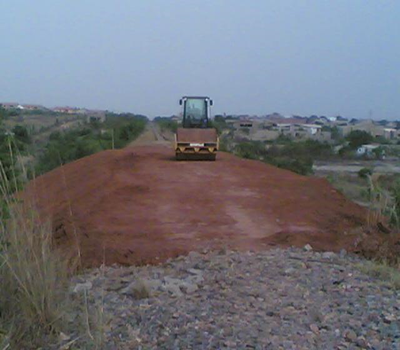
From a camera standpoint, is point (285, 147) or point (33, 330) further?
point (285, 147)

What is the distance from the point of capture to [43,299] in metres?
5.04

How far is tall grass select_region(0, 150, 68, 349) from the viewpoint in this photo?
4968 mm

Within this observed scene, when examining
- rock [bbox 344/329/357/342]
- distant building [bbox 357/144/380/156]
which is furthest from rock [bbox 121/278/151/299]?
distant building [bbox 357/144/380/156]

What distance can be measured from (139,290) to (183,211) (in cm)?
731

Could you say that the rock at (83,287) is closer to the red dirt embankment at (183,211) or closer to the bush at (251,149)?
the red dirt embankment at (183,211)

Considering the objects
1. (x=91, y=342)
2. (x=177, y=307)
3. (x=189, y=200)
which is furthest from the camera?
(x=189, y=200)

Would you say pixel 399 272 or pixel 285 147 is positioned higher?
pixel 399 272

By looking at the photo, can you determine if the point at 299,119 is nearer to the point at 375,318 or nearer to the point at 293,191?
the point at 293,191

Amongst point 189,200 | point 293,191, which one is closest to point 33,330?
point 189,200

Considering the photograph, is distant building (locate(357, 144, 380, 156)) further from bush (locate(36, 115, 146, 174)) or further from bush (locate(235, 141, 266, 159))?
bush (locate(36, 115, 146, 174))

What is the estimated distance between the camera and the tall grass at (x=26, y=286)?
497 cm

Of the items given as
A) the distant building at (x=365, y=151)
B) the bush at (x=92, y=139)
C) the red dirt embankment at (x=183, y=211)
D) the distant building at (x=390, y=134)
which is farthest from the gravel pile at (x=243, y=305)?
the distant building at (x=390, y=134)

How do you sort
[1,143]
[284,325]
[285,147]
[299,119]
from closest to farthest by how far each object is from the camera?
[284,325], [1,143], [285,147], [299,119]

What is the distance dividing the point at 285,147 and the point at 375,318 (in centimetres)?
4631
